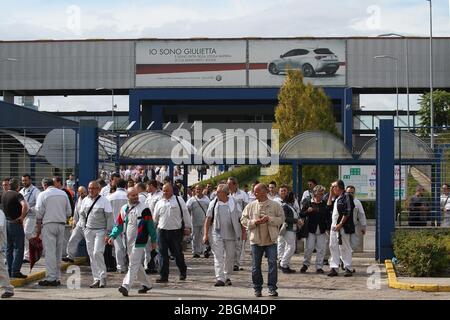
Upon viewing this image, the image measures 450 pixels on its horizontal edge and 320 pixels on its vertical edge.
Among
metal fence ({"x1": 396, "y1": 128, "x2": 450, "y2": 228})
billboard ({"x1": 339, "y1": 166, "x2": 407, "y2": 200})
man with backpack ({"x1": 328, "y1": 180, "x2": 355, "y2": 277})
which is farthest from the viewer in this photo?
billboard ({"x1": 339, "y1": 166, "x2": 407, "y2": 200})

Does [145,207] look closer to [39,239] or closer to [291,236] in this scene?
[39,239]

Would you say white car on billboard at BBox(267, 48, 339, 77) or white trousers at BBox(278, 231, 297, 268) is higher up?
white car on billboard at BBox(267, 48, 339, 77)

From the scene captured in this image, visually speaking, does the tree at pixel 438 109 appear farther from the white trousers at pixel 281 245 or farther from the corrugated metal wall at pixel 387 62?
the white trousers at pixel 281 245

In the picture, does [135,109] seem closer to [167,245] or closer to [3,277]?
[167,245]

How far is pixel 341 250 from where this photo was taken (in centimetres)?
1680

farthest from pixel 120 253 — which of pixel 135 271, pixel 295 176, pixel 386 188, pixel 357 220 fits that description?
pixel 295 176

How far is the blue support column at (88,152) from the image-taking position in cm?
1905

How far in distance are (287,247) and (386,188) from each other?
328 cm

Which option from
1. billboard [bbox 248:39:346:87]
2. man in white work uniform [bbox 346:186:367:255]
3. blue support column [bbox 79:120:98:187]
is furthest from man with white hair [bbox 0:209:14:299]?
billboard [bbox 248:39:346:87]

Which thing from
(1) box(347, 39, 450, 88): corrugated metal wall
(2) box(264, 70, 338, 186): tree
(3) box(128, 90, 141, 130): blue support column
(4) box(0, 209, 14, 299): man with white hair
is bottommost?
(4) box(0, 209, 14, 299): man with white hair

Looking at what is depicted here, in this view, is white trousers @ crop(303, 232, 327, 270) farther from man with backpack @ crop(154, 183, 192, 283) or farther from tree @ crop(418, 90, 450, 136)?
tree @ crop(418, 90, 450, 136)

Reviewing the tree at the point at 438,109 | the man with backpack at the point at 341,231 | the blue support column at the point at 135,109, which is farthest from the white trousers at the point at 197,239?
the blue support column at the point at 135,109

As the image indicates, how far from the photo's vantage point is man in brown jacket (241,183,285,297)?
44.1ft

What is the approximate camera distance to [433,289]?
46.9ft
